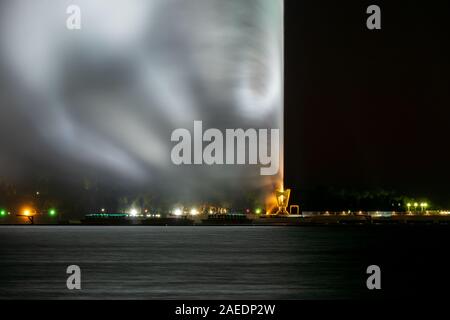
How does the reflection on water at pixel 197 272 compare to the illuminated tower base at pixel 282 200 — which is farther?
the illuminated tower base at pixel 282 200

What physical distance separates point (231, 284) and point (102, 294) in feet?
18.7

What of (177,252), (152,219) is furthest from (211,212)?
(177,252)

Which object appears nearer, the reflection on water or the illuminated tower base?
the reflection on water

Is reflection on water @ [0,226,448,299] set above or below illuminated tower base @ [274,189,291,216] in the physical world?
below

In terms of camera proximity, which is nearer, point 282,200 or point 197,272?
point 197,272

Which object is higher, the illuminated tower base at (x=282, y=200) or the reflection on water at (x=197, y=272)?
the illuminated tower base at (x=282, y=200)

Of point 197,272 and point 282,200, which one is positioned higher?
point 282,200

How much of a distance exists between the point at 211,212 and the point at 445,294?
5010 inches

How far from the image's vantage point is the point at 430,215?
582 ft
